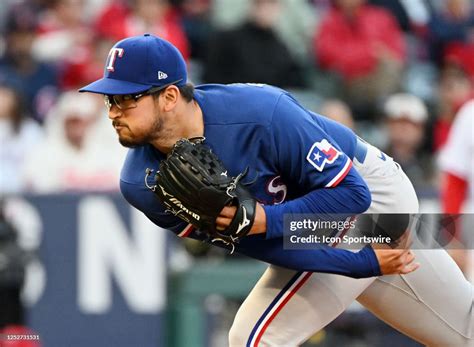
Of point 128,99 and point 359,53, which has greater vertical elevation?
point 128,99

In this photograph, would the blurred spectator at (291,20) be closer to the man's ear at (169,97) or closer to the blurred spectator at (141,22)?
the blurred spectator at (141,22)

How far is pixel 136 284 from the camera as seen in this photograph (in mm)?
8133

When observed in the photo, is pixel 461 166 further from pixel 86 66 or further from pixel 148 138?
pixel 86 66

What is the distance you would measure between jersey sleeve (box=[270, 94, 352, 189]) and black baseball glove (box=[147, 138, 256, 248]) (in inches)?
9.5

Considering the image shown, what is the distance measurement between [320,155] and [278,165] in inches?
8.8

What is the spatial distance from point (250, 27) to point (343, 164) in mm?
5417

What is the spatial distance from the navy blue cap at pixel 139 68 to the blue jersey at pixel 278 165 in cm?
24

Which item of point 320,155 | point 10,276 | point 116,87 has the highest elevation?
point 116,87

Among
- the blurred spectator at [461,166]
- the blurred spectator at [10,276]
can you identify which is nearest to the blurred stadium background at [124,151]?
the blurred spectator at [10,276]

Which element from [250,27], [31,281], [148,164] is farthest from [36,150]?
[148,164]

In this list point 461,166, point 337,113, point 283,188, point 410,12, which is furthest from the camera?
point 410,12

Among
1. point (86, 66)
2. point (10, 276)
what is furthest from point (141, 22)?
point (10, 276)

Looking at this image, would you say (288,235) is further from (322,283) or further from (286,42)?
(286,42)

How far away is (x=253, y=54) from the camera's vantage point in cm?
1004
